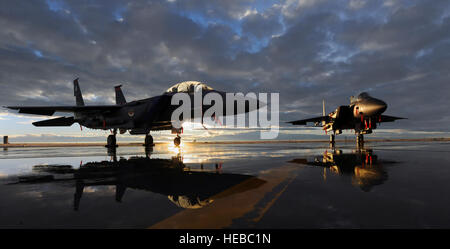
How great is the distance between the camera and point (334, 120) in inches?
826

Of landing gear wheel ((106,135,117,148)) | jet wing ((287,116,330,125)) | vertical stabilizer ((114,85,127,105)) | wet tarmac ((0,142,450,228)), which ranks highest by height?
vertical stabilizer ((114,85,127,105))

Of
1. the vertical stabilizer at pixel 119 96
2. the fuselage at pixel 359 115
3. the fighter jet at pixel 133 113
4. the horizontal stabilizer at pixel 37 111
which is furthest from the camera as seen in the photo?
the vertical stabilizer at pixel 119 96

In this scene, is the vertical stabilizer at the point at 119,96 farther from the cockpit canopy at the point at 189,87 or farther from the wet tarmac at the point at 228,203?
the wet tarmac at the point at 228,203

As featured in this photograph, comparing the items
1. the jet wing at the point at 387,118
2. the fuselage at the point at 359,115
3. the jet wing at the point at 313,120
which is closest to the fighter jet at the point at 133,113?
the fuselage at the point at 359,115

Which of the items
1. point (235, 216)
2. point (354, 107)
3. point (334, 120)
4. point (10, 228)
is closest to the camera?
point (10, 228)

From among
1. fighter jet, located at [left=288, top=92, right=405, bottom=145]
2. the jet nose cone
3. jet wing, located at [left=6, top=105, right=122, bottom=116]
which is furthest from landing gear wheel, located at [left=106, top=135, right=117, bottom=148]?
the jet nose cone

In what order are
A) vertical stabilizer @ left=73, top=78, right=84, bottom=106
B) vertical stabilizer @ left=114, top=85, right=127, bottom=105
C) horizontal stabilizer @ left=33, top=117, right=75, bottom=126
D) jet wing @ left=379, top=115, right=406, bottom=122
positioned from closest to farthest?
1. horizontal stabilizer @ left=33, top=117, right=75, bottom=126
2. vertical stabilizer @ left=73, top=78, right=84, bottom=106
3. vertical stabilizer @ left=114, top=85, right=127, bottom=105
4. jet wing @ left=379, top=115, right=406, bottom=122

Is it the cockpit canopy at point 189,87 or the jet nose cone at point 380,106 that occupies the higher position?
the cockpit canopy at point 189,87

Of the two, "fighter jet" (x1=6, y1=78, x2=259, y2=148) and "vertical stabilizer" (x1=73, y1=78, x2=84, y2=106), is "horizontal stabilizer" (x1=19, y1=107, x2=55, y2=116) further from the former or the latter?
"vertical stabilizer" (x1=73, y1=78, x2=84, y2=106)

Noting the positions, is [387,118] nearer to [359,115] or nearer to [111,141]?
[359,115]
